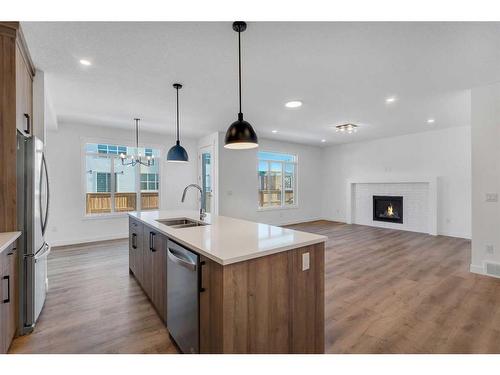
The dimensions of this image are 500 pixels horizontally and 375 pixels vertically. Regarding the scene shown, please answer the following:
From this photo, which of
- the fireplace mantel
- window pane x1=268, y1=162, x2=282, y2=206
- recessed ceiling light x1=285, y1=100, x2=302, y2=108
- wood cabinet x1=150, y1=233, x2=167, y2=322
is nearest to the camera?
wood cabinet x1=150, y1=233, x2=167, y2=322

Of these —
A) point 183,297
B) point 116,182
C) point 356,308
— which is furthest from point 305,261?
point 116,182

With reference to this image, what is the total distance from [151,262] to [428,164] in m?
6.66

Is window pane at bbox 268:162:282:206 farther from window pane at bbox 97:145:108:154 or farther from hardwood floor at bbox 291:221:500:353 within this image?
window pane at bbox 97:145:108:154

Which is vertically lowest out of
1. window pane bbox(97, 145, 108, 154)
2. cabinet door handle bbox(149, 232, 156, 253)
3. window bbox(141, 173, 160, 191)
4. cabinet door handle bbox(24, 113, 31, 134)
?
cabinet door handle bbox(149, 232, 156, 253)

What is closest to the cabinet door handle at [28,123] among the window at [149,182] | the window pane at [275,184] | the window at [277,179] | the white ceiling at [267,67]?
the white ceiling at [267,67]

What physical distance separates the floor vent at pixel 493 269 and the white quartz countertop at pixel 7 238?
5.16 m

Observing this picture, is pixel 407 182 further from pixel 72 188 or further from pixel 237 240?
pixel 72 188

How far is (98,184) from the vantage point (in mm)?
5637

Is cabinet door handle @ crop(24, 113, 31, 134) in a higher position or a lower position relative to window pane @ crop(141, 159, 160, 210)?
higher

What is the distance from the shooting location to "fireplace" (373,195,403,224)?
6741 millimetres

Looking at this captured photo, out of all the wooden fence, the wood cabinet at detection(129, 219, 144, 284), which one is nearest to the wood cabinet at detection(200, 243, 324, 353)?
the wood cabinet at detection(129, 219, 144, 284)

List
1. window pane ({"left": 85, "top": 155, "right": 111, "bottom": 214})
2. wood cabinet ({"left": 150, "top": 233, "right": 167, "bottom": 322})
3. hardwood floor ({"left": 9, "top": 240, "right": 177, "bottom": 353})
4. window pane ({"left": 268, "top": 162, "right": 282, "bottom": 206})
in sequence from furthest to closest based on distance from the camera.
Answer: window pane ({"left": 268, "top": 162, "right": 282, "bottom": 206}), window pane ({"left": 85, "top": 155, "right": 111, "bottom": 214}), wood cabinet ({"left": 150, "top": 233, "right": 167, "bottom": 322}), hardwood floor ({"left": 9, "top": 240, "right": 177, "bottom": 353})

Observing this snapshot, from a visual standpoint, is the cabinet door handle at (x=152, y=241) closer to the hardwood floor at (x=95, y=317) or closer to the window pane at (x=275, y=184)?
the hardwood floor at (x=95, y=317)

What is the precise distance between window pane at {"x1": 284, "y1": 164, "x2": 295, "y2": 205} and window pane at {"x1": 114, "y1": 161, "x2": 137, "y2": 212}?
4.39 meters
